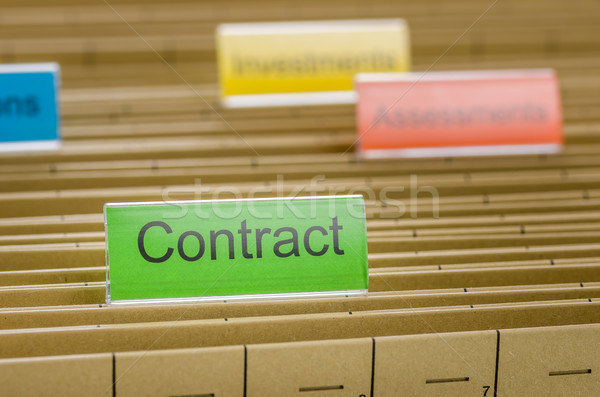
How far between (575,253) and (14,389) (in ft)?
2.84

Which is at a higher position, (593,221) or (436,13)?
(436,13)

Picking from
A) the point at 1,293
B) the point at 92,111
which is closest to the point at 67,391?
the point at 1,293

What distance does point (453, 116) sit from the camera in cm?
134

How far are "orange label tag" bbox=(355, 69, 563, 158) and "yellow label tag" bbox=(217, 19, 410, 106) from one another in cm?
18

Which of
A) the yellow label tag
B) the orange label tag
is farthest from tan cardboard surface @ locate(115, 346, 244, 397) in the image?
the yellow label tag

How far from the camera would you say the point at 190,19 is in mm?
1801

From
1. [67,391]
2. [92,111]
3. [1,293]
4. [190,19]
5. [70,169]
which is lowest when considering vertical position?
[67,391]

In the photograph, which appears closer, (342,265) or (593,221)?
(342,265)

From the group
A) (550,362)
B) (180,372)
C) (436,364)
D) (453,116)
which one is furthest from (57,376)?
(453,116)

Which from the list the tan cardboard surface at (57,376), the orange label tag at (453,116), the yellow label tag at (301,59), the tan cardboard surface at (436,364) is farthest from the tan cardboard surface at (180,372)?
the yellow label tag at (301,59)

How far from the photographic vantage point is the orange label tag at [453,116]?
131 cm

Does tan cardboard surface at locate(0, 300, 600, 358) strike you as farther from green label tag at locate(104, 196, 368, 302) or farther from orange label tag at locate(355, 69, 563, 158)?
orange label tag at locate(355, 69, 563, 158)

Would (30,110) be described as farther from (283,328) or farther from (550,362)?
(550,362)

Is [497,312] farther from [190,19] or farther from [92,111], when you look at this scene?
[190,19]
